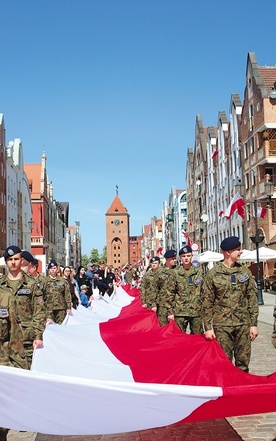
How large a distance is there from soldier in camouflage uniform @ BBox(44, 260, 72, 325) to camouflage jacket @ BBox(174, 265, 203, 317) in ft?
10.7

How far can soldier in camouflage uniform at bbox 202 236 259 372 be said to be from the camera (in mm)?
7910

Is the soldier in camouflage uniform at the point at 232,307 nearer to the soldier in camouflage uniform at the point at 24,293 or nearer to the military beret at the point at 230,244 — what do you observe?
the military beret at the point at 230,244

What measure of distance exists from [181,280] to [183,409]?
225 inches

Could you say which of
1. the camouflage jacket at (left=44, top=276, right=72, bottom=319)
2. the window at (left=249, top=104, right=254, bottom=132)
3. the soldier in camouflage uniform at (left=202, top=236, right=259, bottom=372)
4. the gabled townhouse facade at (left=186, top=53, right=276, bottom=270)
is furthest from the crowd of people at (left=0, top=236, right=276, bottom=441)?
the window at (left=249, top=104, right=254, bottom=132)

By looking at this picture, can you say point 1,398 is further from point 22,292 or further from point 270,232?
point 270,232

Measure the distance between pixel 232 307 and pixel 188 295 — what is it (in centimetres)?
268

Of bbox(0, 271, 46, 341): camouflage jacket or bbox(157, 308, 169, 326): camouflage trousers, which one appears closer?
bbox(0, 271, 46, 341): camouflage jacket

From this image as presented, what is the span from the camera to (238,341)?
7996 mm

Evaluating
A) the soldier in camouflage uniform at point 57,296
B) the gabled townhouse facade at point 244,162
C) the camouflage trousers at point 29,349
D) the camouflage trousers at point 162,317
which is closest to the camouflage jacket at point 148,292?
the camouflage trousers at point 162,317

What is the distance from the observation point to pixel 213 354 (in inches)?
282

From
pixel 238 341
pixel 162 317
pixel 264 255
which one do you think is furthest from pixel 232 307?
pixel 264 255

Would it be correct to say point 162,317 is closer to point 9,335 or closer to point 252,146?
point 9,335

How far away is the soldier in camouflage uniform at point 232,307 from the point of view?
26.0ft

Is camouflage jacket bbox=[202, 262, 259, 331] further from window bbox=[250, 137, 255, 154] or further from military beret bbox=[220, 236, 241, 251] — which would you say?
window bbox=[250, 137, 255, 154]
